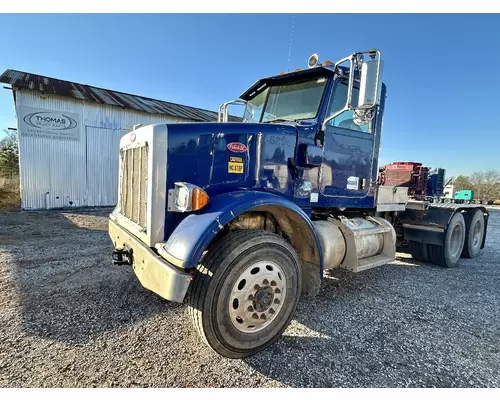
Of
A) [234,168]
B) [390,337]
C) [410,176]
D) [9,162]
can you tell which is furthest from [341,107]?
[9,162]

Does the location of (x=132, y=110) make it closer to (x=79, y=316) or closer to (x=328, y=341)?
(x=79, y=316)

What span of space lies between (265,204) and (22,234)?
7.25 m

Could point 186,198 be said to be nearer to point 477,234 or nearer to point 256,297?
point 256,297

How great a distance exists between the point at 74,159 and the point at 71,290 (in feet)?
34.3

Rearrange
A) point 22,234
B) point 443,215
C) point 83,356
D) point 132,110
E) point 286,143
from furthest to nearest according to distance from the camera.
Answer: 1. point 132,110
2. point 22,234
3. point 443,215
4. point 286,143
5. point 83,356

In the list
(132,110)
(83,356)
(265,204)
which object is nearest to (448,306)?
(265,204)

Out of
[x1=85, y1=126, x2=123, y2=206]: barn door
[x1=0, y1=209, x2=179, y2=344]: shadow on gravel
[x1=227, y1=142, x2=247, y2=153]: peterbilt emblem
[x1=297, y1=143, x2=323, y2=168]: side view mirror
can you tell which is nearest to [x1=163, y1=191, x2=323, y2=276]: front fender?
[x1=227, y1=142, x2=247, y2=153]: peterbilt emblem

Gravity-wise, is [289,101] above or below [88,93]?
below

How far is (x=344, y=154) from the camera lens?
3.92 metres

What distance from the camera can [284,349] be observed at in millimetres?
2666

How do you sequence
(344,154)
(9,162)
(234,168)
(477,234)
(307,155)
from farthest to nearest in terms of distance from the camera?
(9,162) < (477,234) < (344,154) < (307,155) < (234,168)


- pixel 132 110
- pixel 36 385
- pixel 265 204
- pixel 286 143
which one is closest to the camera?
pixel 36 385

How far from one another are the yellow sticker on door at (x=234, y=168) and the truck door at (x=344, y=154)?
1253 millimetres

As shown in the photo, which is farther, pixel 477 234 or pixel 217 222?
pixel 477 234
